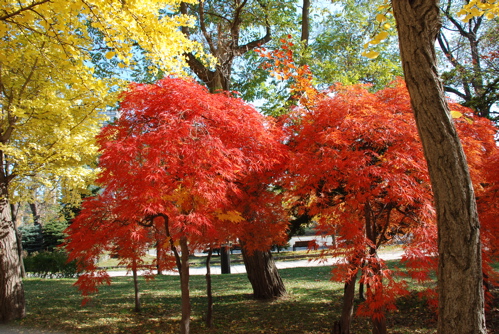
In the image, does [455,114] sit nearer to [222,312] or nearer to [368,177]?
[368,177]

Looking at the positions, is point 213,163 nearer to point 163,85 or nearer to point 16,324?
point 163,85

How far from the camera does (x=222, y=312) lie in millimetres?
8086

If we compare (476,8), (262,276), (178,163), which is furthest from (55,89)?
(476,8)

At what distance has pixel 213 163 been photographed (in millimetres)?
4672

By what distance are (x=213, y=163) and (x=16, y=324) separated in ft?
20.4

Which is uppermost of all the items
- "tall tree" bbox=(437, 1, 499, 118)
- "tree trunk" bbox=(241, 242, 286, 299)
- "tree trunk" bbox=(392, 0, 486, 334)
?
"tall tree" bbox=(437, 1, 499, 118)

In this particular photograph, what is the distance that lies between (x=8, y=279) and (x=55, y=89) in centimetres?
Result: 445

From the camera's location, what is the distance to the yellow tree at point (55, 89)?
6078 millimetres

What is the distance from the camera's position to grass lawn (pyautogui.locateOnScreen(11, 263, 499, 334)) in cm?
682

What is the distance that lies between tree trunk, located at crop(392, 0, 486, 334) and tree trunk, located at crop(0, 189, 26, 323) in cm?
848

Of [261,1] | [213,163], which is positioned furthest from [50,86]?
[261,1]

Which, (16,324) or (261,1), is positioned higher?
(261,1)

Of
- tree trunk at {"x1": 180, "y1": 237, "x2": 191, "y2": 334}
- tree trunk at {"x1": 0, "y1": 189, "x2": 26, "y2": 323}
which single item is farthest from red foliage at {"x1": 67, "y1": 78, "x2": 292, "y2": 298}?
tree trunk at {"x1": 0, "y1": 189, "x2": 26, "y2": 323}

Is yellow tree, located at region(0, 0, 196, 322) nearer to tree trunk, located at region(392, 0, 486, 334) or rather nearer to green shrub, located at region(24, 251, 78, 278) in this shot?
tree trunk, located at region(392, 0, 486, 334)
